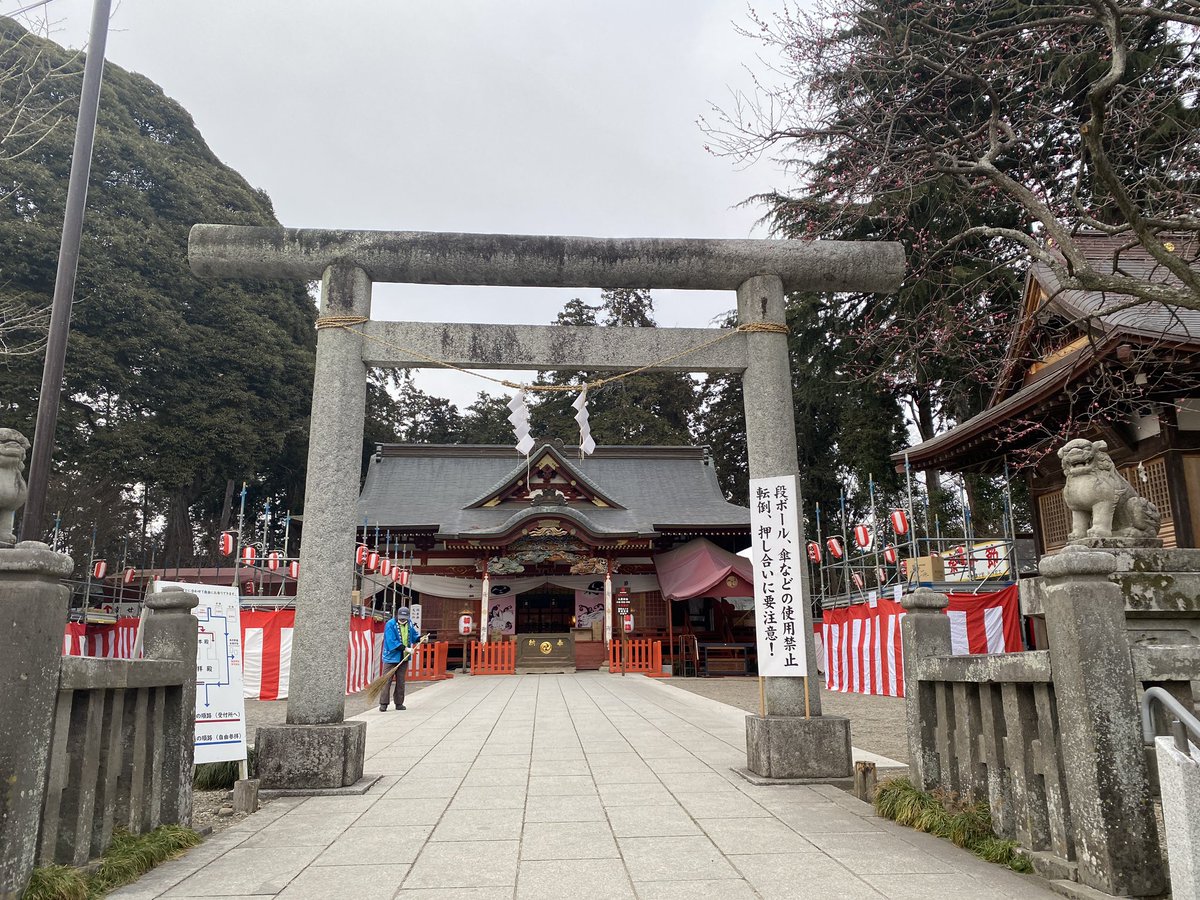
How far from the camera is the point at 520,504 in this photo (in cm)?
2389

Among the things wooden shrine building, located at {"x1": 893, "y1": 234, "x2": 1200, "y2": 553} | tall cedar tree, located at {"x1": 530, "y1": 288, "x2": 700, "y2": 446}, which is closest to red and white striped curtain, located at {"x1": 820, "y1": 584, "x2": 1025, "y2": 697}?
wooden shrine building, located at {"x1": 893, "y1": 234, "x2": 1200, "y2": 553}

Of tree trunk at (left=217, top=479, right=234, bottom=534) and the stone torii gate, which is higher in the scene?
tree trunk at (left=217, top=479, right=234, bottom=534)

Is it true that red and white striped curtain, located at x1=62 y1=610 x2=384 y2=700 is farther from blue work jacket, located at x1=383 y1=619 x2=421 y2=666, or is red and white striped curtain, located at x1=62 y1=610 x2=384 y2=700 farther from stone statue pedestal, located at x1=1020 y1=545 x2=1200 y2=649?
stone statue pedestal, located at x1=1020 y1=545 x2=1200 y2=649

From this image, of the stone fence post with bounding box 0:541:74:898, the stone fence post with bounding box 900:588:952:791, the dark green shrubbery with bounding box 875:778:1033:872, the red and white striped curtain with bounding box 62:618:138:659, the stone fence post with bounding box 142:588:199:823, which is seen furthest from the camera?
the red and white striped curtain with bounding box 62:618:138:659

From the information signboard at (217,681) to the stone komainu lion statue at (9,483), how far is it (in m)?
1.45

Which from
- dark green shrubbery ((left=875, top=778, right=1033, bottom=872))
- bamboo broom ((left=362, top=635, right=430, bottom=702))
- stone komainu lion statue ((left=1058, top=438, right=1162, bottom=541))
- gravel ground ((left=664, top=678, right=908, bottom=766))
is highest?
stone komainu lion statue ((left=1058, top=438, right=1162, bottom=541))

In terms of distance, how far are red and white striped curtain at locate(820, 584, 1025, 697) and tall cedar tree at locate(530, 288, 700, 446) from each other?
20.8 m

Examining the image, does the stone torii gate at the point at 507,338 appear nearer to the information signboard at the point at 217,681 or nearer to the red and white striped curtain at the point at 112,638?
the information signboard at the point at 217,681

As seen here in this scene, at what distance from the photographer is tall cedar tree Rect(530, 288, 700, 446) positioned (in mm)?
37531

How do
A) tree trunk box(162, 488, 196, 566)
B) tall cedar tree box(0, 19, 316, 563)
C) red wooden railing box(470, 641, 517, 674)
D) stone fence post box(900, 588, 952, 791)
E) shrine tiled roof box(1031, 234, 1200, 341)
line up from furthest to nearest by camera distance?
1. tree trunk box(162, 488, 196, 566)
2. tall cedar tree box(0, 19, 316, 563)
3. red wooden railing box(470, 641, 517, 674)
4. shrine tiled roof box(1031, 234, 1200, 341)
5. stone fence post box(900, 588, 952, 791)

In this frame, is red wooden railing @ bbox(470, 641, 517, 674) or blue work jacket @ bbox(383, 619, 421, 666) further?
red wooden railing @ bbox(470, 641, 517, 674)

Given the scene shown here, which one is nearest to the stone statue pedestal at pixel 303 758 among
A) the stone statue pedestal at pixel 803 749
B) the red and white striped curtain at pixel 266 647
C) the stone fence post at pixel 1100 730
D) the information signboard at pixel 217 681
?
the information signboard at pixel 217 681

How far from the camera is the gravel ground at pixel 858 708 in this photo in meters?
8.26

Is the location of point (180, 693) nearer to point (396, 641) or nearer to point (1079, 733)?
point (1079, 733)
